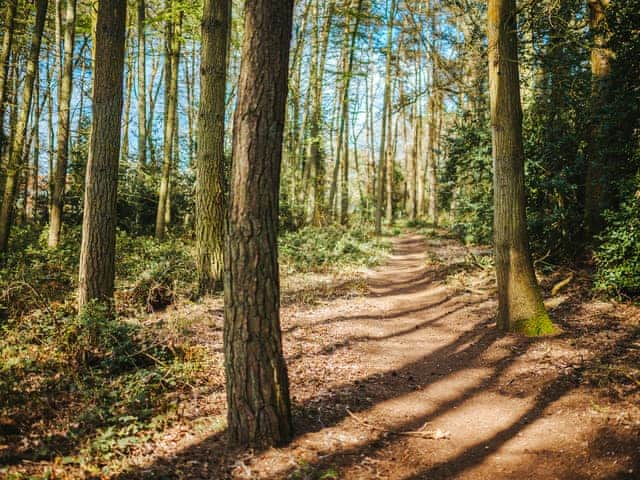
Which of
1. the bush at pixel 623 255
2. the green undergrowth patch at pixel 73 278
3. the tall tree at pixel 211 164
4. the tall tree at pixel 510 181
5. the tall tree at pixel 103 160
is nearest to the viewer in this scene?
the tall tree at pixel 103 160

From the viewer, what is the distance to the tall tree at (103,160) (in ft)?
20.0

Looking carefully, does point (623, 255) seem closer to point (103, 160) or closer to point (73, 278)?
point (103, 160)

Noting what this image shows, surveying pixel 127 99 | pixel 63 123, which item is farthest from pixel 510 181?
pixel 127 99

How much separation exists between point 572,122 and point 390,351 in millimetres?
7911

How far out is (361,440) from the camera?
3.82 metres

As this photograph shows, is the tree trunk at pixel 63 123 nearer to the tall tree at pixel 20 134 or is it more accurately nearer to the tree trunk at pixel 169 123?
the tall tree at pixel 20 134

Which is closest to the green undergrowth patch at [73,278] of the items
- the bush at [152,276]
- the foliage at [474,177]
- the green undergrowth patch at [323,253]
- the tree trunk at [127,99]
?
the bush at [152,276]

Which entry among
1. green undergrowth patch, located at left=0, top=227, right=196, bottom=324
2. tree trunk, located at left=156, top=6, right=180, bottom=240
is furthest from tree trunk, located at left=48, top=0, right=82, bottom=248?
tree trunk, located at left=156, top=6, right=180, bottom=240

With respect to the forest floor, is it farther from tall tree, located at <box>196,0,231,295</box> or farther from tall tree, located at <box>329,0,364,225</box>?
tall tree, located at <box>329,0,364,225</box>

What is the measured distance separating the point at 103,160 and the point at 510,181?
621 cm

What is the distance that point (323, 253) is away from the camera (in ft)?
43.2

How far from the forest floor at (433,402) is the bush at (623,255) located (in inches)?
15.8

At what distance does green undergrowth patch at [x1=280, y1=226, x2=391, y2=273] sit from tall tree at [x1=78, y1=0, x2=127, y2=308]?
5.75m

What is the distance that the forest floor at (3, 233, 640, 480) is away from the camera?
Result: 342 cm
